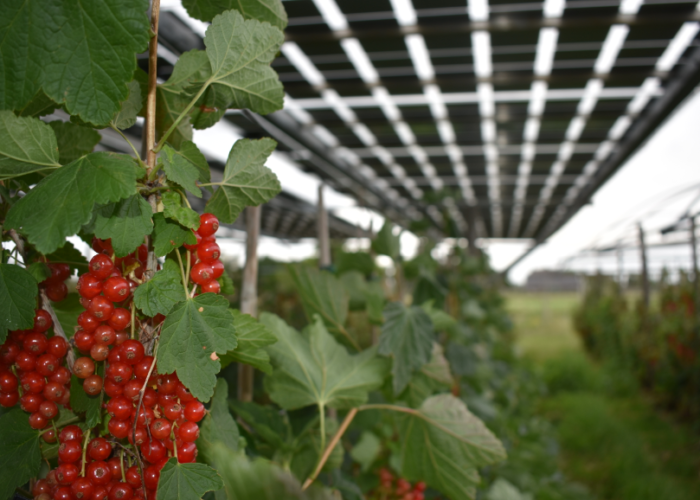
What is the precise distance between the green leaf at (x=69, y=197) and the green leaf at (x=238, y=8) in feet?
0.75

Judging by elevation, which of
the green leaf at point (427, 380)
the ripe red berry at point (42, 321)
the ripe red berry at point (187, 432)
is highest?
the ripe red berry at point (42, 321)

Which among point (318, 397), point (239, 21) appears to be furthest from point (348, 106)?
point (239, 21)

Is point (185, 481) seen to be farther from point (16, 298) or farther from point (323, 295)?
point (323, 295)

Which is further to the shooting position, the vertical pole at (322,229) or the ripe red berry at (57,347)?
the vertical pole at (322,229)

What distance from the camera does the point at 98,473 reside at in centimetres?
41

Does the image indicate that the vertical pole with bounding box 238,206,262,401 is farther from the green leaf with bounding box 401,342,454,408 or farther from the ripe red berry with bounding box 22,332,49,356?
the ripe red berry with bounding box 22,332,49,356

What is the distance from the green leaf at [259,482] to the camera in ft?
0.99

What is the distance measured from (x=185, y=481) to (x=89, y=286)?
0.18m

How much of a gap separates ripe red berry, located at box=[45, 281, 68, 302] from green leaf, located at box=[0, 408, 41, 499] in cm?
11

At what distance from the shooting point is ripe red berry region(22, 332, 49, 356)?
43 centimetres

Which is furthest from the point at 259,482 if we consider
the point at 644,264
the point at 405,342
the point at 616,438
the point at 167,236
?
the point at 644,264

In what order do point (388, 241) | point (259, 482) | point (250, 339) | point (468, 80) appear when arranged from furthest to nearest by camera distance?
1. point (468, 80)
2. point (388, 241)
3. point (250, 339)
4. point (259, 482)

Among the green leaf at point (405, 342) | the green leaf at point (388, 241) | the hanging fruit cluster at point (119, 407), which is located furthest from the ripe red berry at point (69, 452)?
the green leaf at point (388, 241)

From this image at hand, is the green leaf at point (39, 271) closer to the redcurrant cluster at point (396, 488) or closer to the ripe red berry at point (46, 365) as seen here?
the ripe red berry at point (46, 365)
